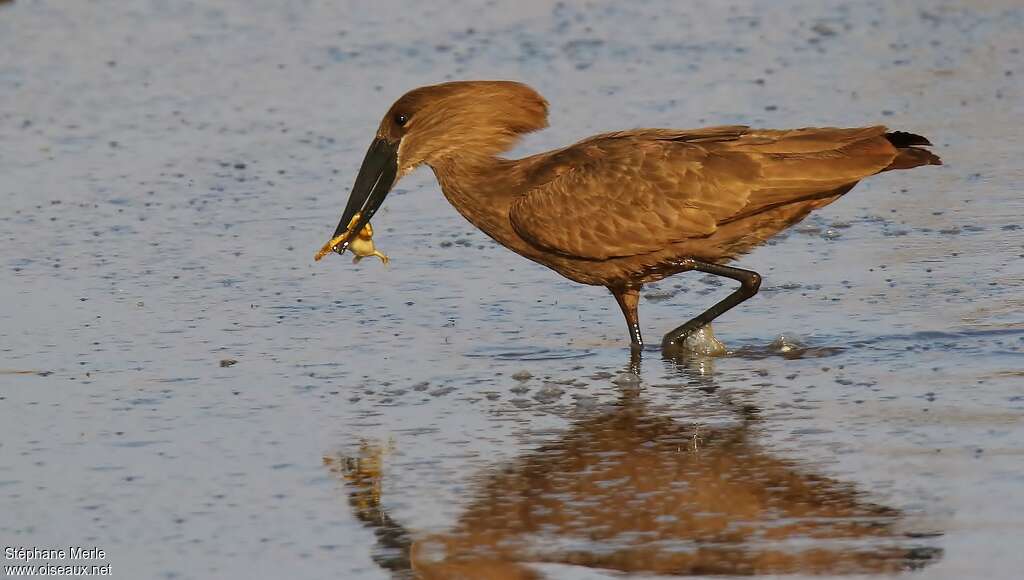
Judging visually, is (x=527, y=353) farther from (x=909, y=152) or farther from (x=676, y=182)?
(x=909, y=152)

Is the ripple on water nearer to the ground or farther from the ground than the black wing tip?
nearer to the ground

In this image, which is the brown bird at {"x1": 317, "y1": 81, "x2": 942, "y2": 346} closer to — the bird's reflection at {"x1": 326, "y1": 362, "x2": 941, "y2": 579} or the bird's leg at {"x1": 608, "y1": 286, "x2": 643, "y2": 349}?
the bird's leg at {"x1": 608, "y1": 286, "x2": 643, "y2": 349}

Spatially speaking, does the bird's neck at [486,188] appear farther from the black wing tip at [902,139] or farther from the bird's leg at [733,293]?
the black wing tip at [902,139]

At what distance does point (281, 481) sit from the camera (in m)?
6.49

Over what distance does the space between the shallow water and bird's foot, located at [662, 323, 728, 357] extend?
0.10 meters

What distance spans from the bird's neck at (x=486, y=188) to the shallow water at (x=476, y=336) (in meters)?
0.48

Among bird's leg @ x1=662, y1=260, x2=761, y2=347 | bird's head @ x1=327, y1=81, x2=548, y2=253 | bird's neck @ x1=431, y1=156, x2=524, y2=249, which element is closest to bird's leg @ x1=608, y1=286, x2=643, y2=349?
bird's leg @ x1=662, y1=260, x2=761, y2=347

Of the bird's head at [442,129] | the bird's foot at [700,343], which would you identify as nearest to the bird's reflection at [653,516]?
the bird's foot at [700,343]

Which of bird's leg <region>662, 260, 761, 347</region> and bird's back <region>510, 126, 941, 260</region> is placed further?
bird's leg <region>662, 260, 761, 347</region>

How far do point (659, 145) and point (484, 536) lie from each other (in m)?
2.68

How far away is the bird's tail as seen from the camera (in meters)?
7.77

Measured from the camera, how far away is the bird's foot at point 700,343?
8.02 m

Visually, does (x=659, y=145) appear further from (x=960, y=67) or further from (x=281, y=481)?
(x=960, y=67)

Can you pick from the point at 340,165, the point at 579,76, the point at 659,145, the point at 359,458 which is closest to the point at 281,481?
the point at 359,458
